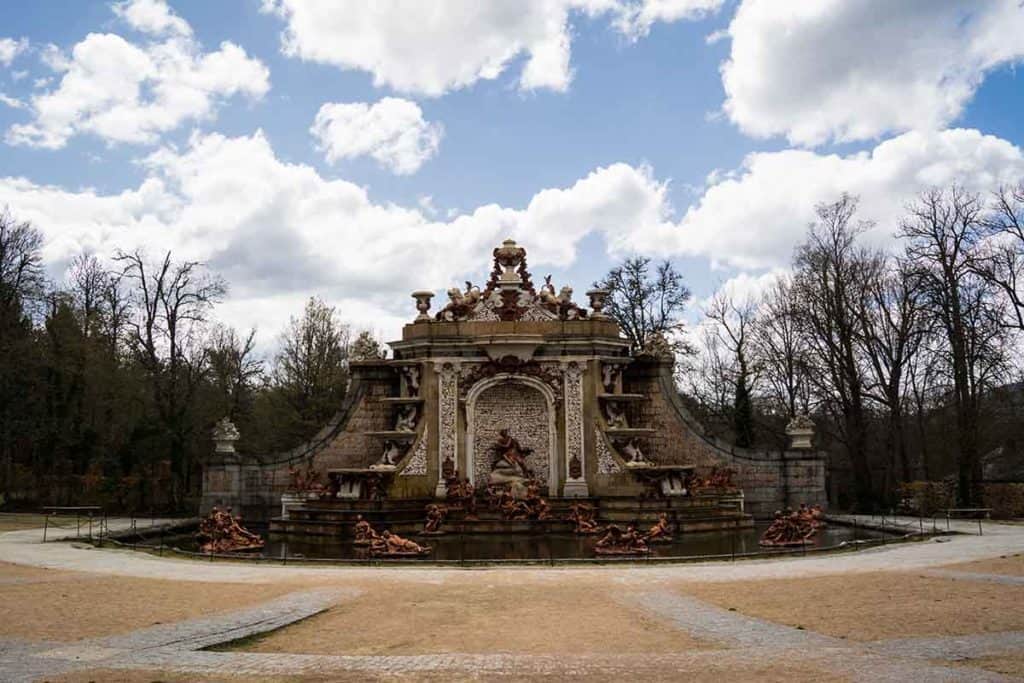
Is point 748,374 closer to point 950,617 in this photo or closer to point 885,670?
point 950,617

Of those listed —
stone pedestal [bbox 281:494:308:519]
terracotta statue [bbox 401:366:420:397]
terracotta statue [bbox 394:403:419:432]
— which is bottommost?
stone pedestal [bbox 281:494:308:519]

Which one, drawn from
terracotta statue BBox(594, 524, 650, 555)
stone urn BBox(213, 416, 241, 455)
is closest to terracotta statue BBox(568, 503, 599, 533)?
terracotta statue BBox(594, 524, 650, 555)

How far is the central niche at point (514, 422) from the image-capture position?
2855 cm

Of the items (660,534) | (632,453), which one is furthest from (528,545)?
(632,453)

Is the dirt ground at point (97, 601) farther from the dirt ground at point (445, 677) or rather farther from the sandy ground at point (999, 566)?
the sandy ground at point (999, 566)

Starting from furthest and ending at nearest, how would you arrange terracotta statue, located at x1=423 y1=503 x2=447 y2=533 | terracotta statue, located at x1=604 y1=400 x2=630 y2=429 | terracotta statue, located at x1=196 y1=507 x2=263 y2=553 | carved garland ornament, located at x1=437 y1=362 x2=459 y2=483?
terracotta statue, located at x1=604 y1=400 x2=630 y2=429 → carved garland ornament, located at x1=437 y1=362 x2=459 y2=483 → terracotta statue, located at x1=423 y1=503 x2=447 y2=533 → terracotta statue, located at x1=196 y1=507 x2=263 y2=553

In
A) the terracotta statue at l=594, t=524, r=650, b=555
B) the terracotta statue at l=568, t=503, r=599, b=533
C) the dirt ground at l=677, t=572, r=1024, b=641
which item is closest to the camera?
the dirt ground at l=677, t=572, r=1024, b=641

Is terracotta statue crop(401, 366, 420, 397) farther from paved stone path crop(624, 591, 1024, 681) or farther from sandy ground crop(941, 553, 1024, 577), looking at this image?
paved stone path crop(624, 591, 1024, 681)

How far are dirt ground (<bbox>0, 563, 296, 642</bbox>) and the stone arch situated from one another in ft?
46.0

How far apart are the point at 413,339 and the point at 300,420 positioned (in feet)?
48.7

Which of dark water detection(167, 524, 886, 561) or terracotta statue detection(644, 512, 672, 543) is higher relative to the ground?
terracotta statue detection(644, 512, 672, 543)

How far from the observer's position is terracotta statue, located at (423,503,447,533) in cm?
2445

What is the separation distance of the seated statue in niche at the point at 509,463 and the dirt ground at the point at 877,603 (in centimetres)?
1330

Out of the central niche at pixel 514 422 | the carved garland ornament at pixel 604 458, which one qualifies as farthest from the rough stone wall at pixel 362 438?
the carved garland ornament at pixel 604 458
